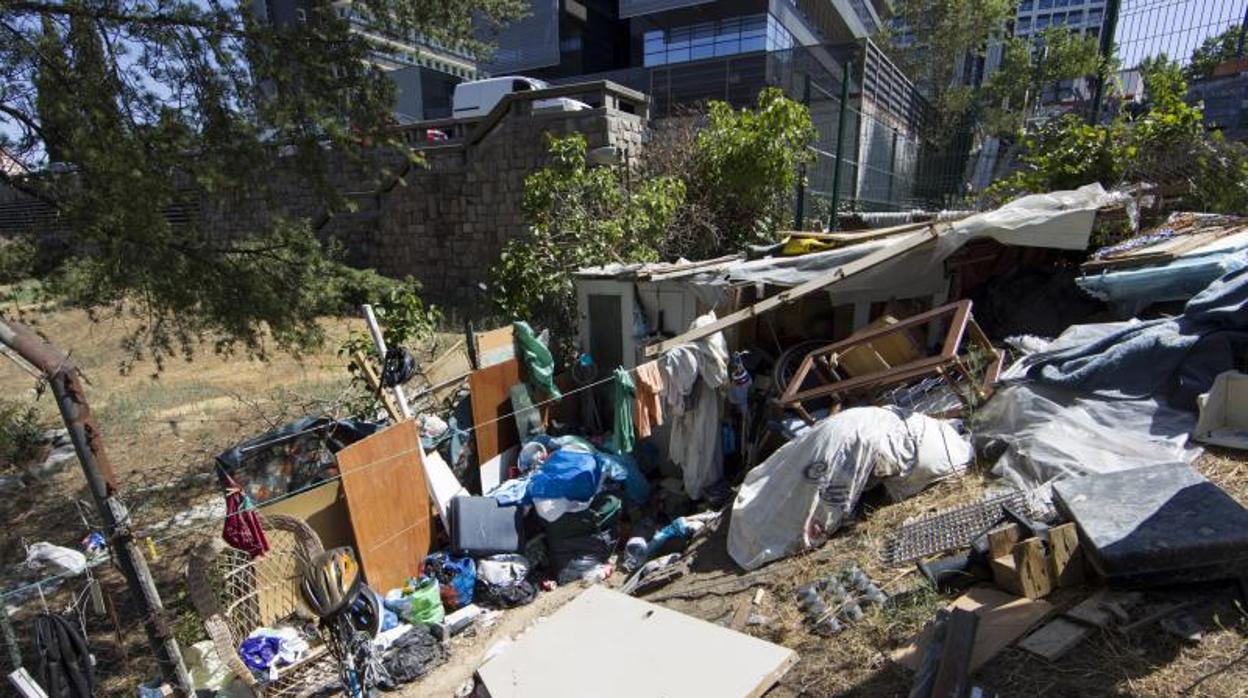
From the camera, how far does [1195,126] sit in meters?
6.91

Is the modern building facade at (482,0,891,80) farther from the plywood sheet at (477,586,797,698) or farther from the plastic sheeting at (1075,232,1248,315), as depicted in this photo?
the plywood sheet at (477,586,797,698)

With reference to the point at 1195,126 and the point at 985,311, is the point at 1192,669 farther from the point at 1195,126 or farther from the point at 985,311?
the point at 1195,126

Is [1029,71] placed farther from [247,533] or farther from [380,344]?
[247,533]

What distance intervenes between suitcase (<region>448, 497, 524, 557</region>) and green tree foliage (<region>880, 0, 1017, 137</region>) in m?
17.1

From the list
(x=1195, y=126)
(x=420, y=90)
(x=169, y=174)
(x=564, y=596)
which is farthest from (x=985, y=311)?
(x=420, y=90)

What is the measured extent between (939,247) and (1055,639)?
371cm

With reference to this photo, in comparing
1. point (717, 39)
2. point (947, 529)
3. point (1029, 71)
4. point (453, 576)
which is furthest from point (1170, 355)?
point (717, 39)

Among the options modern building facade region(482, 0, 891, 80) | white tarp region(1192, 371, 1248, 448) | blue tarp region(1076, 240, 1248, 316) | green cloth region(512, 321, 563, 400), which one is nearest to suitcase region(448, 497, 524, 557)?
green cloth region(512, 321, 563, 400)

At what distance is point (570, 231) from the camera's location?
845 cm

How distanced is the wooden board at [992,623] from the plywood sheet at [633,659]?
0.57m

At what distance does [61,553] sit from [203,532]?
3.75 ft

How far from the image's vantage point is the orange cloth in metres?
5.64

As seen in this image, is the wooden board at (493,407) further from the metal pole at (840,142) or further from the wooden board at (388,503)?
the metal pole at (840,142)

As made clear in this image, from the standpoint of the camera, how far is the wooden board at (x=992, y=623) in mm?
2736
